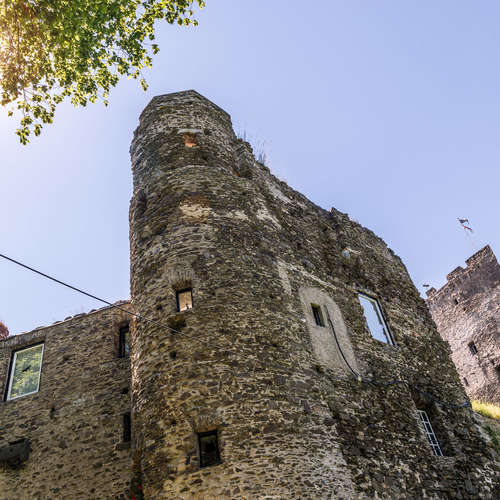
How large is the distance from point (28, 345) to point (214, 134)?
862 cm

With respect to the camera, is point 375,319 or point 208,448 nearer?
point 208,448

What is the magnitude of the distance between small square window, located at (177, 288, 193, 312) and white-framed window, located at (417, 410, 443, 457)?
706 centimetres

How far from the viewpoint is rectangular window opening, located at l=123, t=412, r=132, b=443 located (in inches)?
503

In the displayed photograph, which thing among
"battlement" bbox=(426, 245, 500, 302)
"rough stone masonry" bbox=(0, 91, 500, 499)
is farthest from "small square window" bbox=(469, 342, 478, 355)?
"rough stone masonry" bbox=(0, 91, 500, 499)

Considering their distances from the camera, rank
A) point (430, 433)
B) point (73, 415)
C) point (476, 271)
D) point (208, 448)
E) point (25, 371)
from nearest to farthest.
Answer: point (208, 448) → point (430, 433) → point (73, 415) → point (25, 371) → point (476, 271)

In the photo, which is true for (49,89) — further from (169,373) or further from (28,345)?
(28,345)

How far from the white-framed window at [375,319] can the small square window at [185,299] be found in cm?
570

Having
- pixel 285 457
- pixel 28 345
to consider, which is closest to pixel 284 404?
pixel 285 457

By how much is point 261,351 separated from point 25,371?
864cm

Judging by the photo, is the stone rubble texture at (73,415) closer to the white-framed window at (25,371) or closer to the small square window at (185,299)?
the white-framed window at (25,371)

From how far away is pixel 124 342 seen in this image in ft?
48.6

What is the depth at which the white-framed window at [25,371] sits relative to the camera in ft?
48.3

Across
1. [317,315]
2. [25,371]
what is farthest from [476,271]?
[25,371]

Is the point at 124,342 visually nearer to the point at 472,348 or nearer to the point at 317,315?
the point at 317,315
